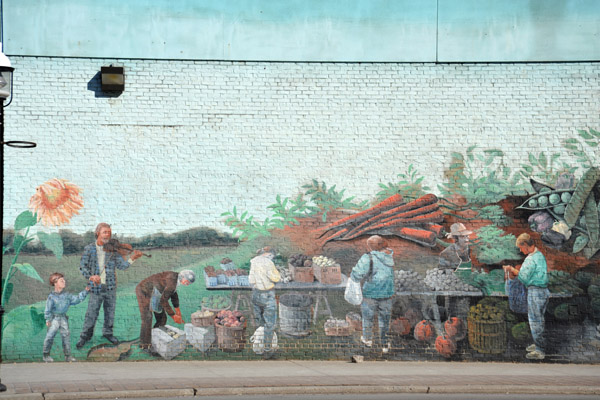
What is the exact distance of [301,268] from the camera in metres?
13.2

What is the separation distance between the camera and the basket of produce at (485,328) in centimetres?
1331

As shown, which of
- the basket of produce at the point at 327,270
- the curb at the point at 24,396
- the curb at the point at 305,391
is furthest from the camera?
the basket of produce at the point at 327,270

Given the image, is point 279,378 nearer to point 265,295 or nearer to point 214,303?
point 265,295

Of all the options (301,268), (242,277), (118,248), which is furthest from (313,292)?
(118,248)

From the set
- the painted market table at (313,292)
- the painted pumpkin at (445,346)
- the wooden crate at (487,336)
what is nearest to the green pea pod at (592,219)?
the wooden crate at (487,336)

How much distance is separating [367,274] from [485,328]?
231cm

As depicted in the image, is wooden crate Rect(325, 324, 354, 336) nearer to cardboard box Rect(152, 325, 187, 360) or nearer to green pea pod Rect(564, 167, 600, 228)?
cardboard box Rect(152, 325, 187, 360)

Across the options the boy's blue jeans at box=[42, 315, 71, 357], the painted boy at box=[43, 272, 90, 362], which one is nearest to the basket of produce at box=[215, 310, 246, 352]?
the painted boy at box=[43, 272, 90, 362]

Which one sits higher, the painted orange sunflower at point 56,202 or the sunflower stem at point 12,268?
the painted orange sunflower at point 56,202

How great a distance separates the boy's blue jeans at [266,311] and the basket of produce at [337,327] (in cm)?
94

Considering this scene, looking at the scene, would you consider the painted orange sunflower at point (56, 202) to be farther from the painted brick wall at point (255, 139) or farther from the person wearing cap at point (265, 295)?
the person wearing cap at point (265, 295)

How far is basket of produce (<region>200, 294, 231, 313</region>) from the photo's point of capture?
516 inches

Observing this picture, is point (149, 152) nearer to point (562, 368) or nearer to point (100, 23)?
point (100, 23)

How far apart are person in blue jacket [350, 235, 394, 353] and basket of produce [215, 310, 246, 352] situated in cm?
210
